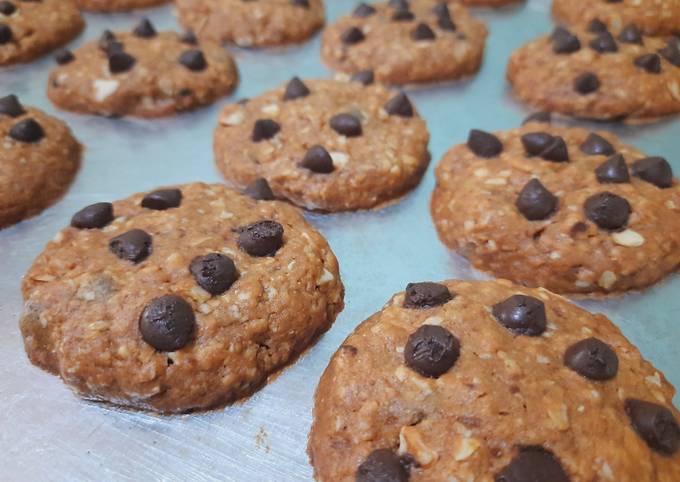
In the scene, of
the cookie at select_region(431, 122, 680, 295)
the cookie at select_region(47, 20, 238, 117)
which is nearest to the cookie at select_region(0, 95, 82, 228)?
the cookie at select_region(47, 20, 238, 117)

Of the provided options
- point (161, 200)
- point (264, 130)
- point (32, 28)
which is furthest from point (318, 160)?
point (32, 28)

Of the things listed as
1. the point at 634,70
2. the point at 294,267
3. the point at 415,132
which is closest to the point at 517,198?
the point at 415,132

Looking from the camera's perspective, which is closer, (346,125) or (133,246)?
(133,246)

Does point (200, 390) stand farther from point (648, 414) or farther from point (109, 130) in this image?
point (109, 130)

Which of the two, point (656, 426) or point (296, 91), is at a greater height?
point (296, 91)

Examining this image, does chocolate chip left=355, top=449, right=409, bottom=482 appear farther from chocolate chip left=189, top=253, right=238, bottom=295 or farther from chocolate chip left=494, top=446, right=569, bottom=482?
chocolate chip left=189, top=253, right=238, bottom=295

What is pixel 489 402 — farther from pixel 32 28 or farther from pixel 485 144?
pixel 32 28
